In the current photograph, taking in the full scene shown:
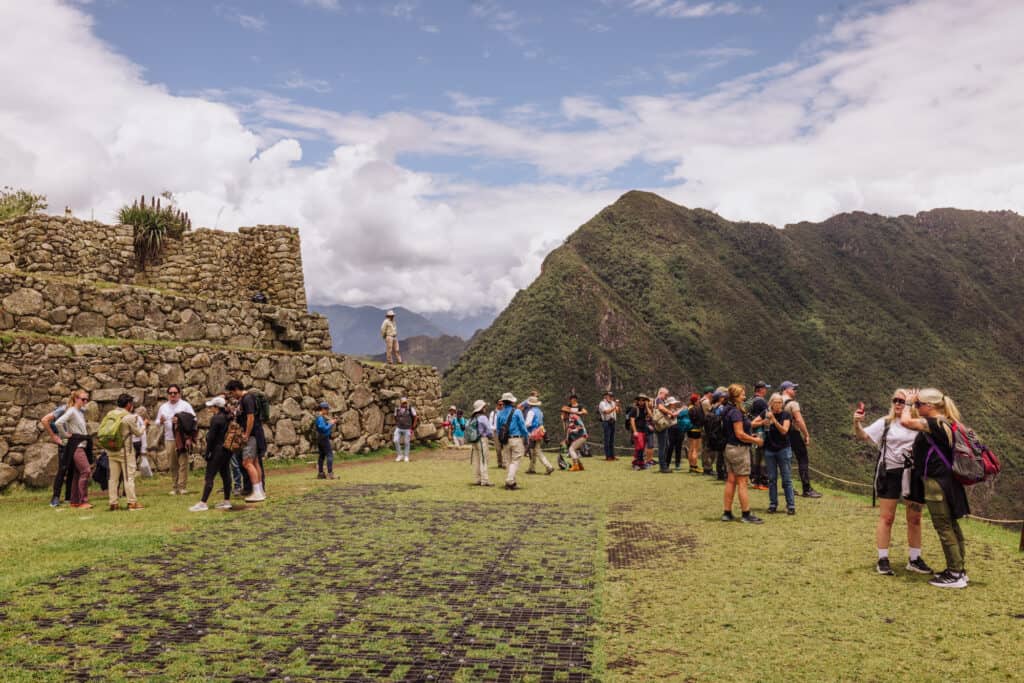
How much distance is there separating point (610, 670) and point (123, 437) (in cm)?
761

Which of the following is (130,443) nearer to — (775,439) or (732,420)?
(732,420)

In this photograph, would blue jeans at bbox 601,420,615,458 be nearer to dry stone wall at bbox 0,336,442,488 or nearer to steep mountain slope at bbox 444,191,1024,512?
dry stone wall at bbox 0,336,442,488

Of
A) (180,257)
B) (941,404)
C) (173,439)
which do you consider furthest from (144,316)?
(941,404)

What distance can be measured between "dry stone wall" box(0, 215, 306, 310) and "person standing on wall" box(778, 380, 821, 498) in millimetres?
13399

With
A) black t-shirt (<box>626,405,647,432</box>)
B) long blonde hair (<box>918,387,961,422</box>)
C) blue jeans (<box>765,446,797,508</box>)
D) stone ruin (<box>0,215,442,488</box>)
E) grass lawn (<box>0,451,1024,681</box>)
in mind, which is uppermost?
stone ruin (<box>0,215,442,488</box>)

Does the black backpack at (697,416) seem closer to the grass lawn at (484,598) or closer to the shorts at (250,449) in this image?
the grass lawn at (484,598)

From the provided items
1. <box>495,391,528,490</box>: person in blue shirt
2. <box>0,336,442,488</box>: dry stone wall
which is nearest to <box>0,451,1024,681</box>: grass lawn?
<box>0,336,442,488</box>: dry stone wall

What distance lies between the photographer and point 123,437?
903 centimetres

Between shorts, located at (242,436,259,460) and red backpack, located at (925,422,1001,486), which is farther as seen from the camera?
shorts, located at (242,436,259,460)

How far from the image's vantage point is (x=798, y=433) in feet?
35.5

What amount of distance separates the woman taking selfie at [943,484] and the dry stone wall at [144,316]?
47.2 feet

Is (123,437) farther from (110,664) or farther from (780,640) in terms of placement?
(780,640)

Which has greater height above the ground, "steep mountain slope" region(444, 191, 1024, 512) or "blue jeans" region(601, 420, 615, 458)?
"steep mountain slope" region(444, 191, 1024, 512)

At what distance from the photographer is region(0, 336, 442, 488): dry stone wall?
1096cm
